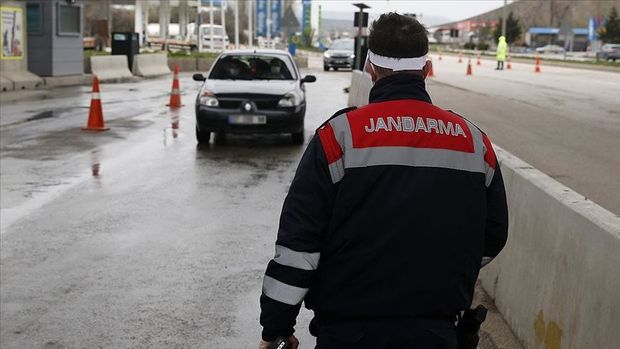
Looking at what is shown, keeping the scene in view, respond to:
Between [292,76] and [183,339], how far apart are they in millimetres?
10284

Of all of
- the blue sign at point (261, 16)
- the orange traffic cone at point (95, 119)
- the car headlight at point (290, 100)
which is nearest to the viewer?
the car headlight at point (290, 100)

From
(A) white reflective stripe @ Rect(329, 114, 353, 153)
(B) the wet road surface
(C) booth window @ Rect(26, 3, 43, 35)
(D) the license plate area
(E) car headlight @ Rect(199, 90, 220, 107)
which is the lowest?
(B) the wet road surface

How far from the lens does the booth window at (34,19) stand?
93.5ft

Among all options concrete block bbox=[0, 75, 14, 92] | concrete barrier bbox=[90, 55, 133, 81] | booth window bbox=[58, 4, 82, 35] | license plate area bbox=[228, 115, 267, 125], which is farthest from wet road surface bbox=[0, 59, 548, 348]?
concrete barrier bbox=[90, 55, 133, 81]

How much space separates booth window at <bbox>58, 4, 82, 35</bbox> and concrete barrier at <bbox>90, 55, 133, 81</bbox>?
1.53 metres

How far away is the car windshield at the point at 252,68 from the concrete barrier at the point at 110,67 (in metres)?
17.4

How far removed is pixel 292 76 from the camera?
604 inches

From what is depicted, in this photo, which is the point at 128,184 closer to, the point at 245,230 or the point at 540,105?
the point at 245,230

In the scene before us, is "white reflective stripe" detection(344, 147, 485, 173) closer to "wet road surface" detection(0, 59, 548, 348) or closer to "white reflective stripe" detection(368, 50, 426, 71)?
"white reflective stripe" detection(368, 50, 426, 71)

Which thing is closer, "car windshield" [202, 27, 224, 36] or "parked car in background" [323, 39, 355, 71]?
"parked car in background" [323, 39, 355, 71]

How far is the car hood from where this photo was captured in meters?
14.3

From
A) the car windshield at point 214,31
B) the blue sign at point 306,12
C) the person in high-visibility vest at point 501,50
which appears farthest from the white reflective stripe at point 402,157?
the blue sign at point 306,12

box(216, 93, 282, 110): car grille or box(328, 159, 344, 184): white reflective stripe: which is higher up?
box(328, 159, 344, 184): white reflective stripe

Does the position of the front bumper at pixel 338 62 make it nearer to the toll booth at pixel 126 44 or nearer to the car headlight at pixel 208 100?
the toll booth at pixel 126 44
